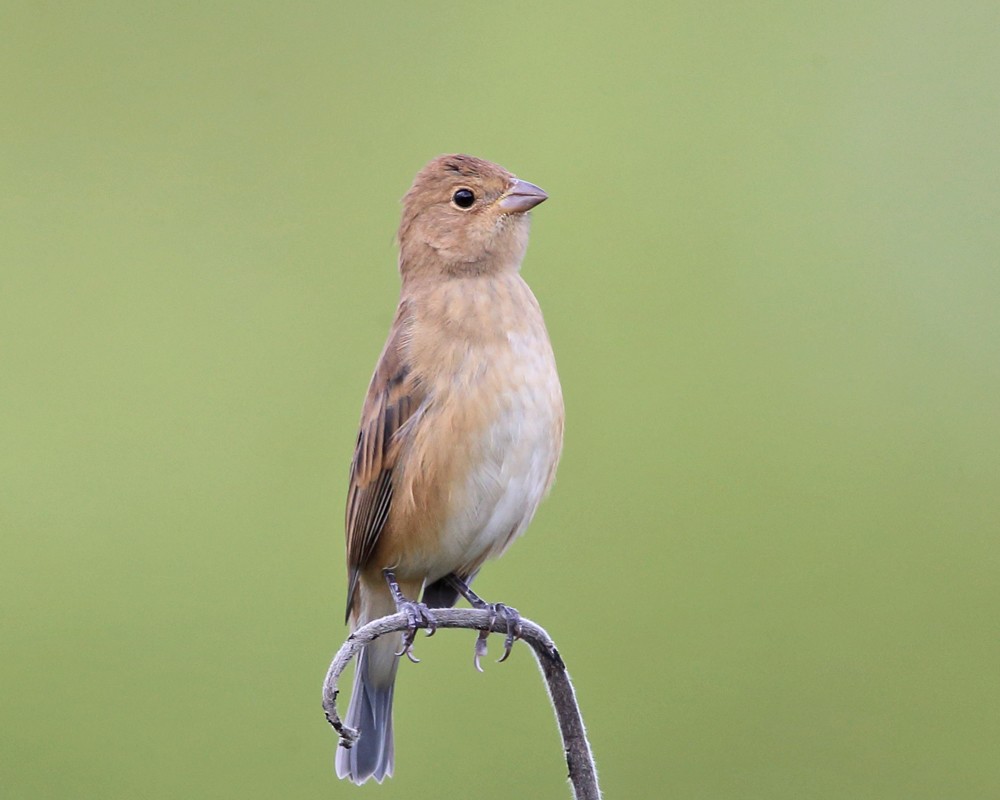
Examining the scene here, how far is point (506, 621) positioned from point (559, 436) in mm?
1207

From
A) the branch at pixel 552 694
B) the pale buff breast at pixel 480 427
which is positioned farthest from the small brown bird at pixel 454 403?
the branch at pixel 552 694

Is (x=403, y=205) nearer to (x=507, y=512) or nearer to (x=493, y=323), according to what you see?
(x=493, y=323)

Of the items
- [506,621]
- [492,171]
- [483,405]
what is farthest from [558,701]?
[492,171]

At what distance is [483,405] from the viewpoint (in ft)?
11.1

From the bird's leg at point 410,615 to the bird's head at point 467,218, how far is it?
87cm

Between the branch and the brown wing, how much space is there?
127 centimetres

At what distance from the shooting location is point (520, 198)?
3475 mm

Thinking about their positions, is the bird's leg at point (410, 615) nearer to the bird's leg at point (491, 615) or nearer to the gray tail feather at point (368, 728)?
the bird's leg at point (491, 615)

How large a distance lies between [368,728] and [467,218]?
1.55 m

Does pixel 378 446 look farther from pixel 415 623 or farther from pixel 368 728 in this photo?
pixel 368 728

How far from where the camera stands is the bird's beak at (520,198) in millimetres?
3415

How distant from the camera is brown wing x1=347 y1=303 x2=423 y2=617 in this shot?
3.52m

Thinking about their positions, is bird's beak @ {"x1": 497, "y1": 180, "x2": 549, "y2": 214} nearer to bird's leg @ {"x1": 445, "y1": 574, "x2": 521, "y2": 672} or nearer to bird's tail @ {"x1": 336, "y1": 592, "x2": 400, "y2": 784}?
bird's leg @ {"x1": 445, "y1": 574, "x2": 521, "y2": 672}

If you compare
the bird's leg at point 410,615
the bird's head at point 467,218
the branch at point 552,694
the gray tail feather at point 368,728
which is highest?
the bird's head at point 467,218
